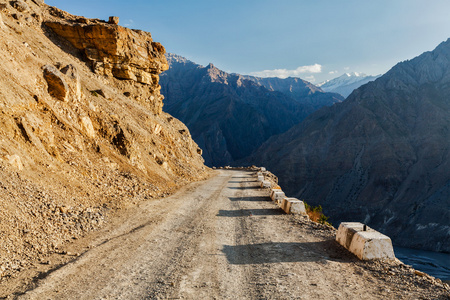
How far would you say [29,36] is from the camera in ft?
67.3

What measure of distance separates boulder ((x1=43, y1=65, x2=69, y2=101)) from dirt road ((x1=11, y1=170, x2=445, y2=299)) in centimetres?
901

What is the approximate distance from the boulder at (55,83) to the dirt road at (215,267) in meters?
9.01

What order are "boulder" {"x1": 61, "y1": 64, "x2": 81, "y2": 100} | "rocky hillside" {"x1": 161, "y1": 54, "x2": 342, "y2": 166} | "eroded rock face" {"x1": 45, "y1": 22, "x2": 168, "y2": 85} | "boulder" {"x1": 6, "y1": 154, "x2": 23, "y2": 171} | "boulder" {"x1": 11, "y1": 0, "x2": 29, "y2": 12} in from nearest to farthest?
1. "boulder" {"x1": 6, "y1": 154, "x2": 23, "y2": 171}
2. "boulder" {"x1": 61, "y1": 64, "x2": 81, "y2": 100}
3. "boulder" {"x1": 11, "y1": 0, "x2": 29, "y2": 12}
4. "eroded rock face" {"x1": 45, "y1": 22, "x2": 168, "y2": 85}
5. "rocky hillside" {"x1": 161, "y1": 54, "x2": 342, "y2": 166}

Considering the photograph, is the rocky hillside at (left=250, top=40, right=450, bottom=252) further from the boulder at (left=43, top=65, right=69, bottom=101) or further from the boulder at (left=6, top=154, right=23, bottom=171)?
the boulder at (left=6, top=154, right=23, bottom=171)

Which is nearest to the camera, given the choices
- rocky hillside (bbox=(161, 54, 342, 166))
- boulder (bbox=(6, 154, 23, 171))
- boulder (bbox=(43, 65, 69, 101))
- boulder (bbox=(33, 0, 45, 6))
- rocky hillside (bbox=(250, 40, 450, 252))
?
boulder (bbox=(6, 154, 23, 171))


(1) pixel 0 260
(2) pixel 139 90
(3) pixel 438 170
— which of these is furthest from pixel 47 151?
(3) pixel 438 170

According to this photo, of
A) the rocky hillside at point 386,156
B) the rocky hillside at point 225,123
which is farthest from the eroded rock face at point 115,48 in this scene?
the rocky hillside at point 225,123

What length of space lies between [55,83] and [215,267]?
1398cm

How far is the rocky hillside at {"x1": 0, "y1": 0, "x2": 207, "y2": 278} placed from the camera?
24.6 ft

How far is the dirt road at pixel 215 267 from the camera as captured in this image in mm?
5262

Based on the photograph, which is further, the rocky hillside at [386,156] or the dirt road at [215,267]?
the rocky hillside at [386,156]

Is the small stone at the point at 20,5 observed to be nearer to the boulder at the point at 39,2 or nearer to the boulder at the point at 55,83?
the boulder at the point at 39,2

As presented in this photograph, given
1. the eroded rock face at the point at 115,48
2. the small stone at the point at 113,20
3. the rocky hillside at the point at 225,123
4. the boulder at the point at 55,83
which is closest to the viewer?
the boulder at the point at 55,83

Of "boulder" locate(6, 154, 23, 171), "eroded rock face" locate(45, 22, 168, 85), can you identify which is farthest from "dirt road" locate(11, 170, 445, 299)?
"eroded rock face" locate(45, 22, 168, 85)
